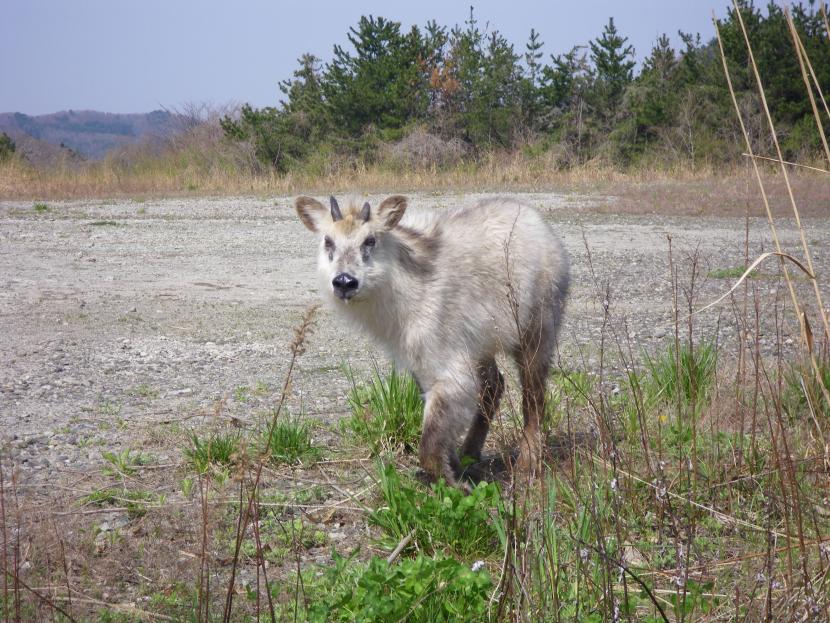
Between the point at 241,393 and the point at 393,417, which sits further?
the point at 241,393

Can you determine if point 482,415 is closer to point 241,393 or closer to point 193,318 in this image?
point 241,393

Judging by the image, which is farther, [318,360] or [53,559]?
[318,360]

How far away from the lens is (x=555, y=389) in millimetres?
6453

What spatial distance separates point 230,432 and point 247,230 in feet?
38.5

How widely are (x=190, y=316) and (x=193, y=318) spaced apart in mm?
113

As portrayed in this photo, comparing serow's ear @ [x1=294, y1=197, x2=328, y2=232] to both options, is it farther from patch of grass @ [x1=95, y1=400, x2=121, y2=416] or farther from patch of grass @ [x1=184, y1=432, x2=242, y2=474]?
patch of grass @ [x1=95, y1=400, x2=121, y2=416]

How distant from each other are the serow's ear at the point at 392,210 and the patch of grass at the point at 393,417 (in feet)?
3.35

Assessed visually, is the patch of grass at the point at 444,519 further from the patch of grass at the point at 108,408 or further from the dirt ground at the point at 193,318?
the patch of grass at the point at 108,408

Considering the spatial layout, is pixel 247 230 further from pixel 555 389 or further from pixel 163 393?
pixel 555 389

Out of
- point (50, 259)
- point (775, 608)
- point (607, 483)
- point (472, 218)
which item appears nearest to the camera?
point (775, 608)

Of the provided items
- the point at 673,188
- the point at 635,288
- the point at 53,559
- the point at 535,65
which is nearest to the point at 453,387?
the point at 53,559

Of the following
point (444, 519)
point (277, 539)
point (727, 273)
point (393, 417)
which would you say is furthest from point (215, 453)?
point (727, 273)

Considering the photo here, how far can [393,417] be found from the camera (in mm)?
5637

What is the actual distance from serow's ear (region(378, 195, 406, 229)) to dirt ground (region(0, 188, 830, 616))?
1467mm
